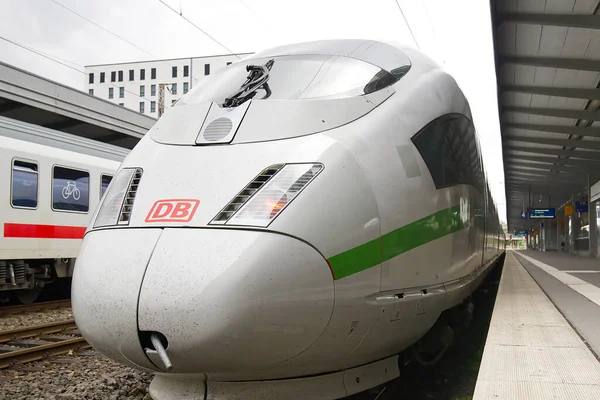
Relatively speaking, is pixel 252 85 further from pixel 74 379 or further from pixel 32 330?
pixel 32 330

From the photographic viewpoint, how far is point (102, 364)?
538 centimetres

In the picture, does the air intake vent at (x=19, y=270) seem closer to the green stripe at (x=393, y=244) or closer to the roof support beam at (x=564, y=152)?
the green stripe at (x=393, y=244)

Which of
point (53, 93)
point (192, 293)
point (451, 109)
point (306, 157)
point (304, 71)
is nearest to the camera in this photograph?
point (192, 293)

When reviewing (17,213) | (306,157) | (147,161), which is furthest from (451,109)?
(17,213)

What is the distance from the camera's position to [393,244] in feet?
10.3

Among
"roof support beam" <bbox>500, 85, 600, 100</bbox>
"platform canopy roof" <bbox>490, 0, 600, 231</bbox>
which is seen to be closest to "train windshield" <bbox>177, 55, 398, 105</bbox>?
"platform canopy roof" <bbox>490, 0, 600, 231</bbox>

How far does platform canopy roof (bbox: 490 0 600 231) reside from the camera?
10.7 meters

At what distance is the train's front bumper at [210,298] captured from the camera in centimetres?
250

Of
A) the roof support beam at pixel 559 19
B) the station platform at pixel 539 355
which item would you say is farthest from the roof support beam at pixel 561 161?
the station platform at pixel 539 355

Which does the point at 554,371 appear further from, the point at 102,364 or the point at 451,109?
the point at 102,364

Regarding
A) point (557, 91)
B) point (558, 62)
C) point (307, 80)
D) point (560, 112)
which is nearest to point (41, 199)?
point (307, 80)

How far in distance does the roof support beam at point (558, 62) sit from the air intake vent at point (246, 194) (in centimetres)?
1187

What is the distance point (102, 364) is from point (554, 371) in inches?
157

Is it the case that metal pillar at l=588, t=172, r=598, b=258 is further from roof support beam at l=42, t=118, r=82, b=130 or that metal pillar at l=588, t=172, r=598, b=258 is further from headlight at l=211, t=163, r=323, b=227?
headlight at l=211, t=163, r=323, b=227
